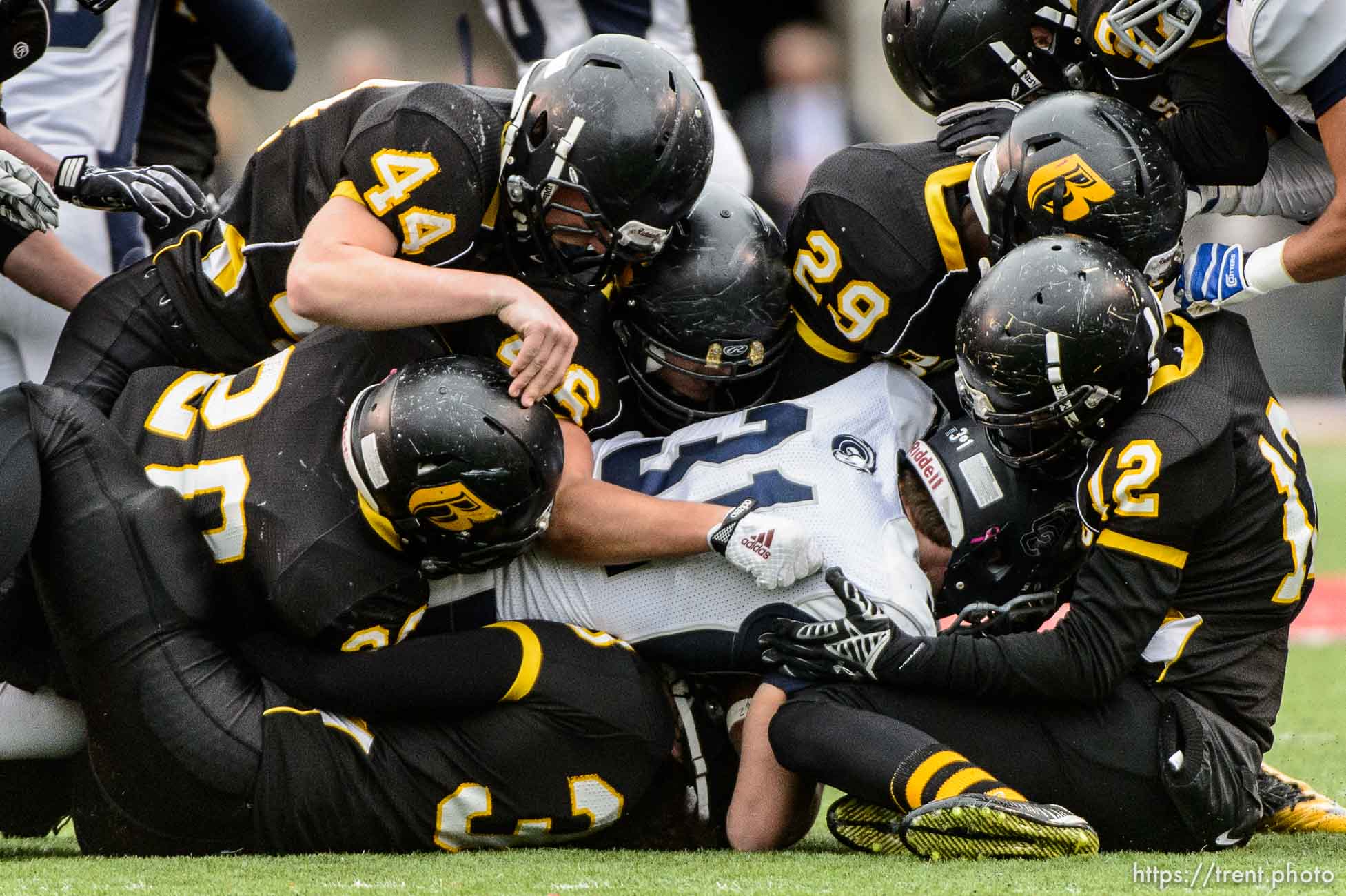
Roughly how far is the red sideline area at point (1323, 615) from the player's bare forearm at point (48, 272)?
367 centimetres

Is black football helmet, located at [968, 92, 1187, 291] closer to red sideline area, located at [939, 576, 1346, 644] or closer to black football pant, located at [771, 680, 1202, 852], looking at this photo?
black football pant, located at [771, 680, 1202, 852]

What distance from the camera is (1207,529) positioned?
340cm

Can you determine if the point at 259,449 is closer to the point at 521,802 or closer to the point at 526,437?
the point at 526,437

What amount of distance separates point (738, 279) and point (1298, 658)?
3603 mm

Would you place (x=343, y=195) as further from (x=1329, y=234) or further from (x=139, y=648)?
(x=1329, y=234)

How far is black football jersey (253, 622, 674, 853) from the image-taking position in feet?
11.1

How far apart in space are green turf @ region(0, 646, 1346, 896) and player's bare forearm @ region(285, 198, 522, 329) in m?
1.11

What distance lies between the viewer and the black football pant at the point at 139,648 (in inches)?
132

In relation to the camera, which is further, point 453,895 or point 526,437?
point 526,437

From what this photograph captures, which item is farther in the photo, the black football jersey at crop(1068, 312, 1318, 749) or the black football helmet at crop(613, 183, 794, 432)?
the black football helmet at crop(613, 183, 794, 432)

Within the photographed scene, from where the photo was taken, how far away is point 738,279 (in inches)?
153

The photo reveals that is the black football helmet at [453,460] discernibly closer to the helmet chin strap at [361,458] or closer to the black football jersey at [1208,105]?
the helmet chin strap at [361,458]

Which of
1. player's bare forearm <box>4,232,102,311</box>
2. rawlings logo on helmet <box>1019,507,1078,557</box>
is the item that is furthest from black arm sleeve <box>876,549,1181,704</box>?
player's bare forearm <box>4,232,102,311</box>

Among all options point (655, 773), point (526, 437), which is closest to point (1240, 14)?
point (526, 437)
